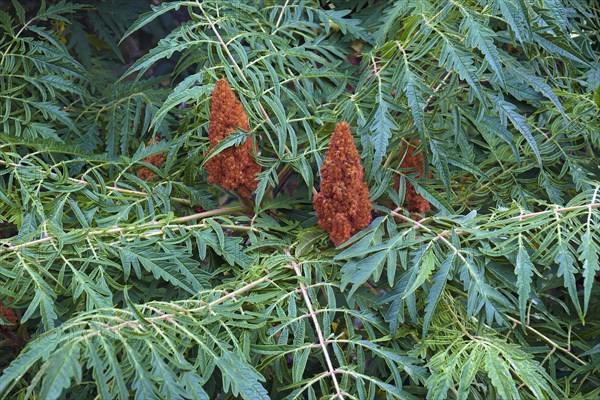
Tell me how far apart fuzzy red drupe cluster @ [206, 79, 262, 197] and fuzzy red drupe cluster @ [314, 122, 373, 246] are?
0.17 m

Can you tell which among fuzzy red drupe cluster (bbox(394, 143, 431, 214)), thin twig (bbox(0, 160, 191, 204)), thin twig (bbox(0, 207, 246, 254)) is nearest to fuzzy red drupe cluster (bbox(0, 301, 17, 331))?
thin twig (bbox(0, 207, 246, 254))

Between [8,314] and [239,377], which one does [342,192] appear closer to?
[239,377]

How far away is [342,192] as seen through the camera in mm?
1592

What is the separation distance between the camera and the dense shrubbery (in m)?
1.40

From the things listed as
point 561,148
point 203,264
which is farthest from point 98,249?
point 561,148

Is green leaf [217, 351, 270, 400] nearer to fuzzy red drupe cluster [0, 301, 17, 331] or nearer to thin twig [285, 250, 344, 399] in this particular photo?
thin twig [285, 250, 344, 399]

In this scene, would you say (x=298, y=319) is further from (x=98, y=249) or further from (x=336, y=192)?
(x=98, y=249)

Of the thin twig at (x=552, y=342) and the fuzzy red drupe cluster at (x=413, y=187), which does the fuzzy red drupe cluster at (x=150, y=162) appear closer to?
the fuzzy red drupe cluster at (x=413, y=187)

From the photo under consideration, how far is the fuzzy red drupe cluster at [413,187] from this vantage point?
1715 mm

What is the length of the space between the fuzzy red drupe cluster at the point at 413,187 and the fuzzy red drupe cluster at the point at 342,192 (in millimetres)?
119

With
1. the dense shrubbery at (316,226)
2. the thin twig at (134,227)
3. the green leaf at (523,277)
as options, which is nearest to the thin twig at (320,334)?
the dense shrubbery at (316,226)

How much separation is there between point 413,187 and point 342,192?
20 centimetres

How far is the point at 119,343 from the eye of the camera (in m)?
1.27

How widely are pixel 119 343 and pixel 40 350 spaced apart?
12 cm
